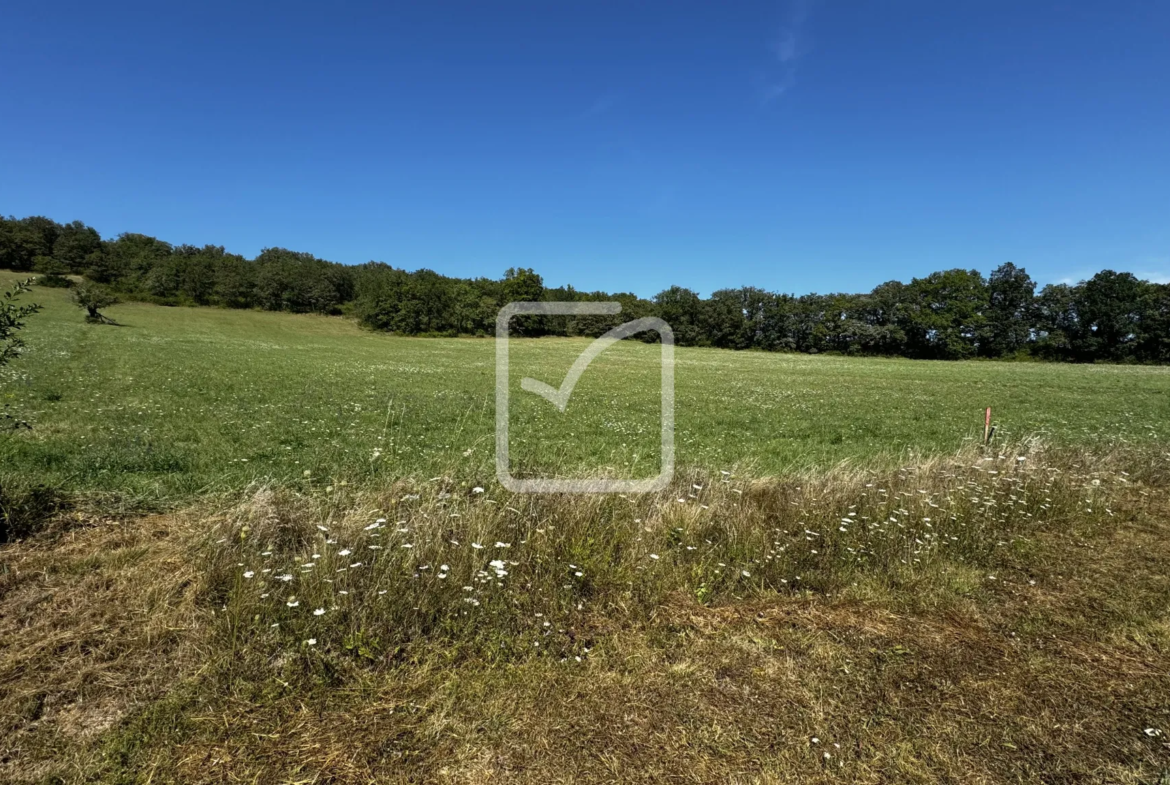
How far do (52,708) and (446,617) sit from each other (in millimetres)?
2284

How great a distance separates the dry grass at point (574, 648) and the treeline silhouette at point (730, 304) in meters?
71.8

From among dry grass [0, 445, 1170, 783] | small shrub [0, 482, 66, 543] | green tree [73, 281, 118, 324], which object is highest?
green tree [73, 281, 118, 324]

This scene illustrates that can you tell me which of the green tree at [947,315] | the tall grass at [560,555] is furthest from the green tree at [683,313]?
the tall grass at [560,555]

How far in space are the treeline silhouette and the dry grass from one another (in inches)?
2827

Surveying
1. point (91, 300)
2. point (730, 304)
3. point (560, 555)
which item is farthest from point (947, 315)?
point (91, 300)

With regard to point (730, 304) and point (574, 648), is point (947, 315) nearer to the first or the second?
point (730, 304)

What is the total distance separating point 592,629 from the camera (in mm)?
4273

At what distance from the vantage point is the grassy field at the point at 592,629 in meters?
3.00

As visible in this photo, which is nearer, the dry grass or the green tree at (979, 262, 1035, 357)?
the dry grass

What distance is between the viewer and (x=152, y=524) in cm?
539

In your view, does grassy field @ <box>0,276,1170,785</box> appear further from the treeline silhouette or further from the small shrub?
the treeline silhouette

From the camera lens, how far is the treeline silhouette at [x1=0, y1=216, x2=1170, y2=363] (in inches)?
3233

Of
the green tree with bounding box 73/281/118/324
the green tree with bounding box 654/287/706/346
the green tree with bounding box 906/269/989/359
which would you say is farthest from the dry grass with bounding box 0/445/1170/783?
the green tree with bounding box 906/269/989/359

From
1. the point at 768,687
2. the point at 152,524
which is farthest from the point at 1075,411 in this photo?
the point at 152,524
